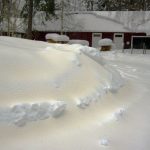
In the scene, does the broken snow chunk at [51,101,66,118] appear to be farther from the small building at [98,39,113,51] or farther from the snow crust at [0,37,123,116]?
the small building at [98,39,113,51]

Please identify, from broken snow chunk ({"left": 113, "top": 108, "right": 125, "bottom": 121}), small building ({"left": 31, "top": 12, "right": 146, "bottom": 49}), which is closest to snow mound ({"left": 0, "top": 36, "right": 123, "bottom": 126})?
broken snow chunk ({"left": 113, "top": 108, "right": 125, "bottom": 121})

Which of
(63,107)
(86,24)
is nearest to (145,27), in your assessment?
(86,24)

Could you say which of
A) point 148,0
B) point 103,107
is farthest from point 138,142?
point 148,0

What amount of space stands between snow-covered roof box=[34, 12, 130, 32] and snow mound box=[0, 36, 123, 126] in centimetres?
3280

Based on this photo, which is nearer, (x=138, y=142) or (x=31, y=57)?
(x=138, y=142)

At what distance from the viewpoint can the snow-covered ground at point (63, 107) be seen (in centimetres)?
626

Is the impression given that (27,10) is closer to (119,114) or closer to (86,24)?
(86,24)

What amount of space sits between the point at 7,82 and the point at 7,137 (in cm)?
110

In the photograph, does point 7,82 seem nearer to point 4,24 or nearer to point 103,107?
point 103,107

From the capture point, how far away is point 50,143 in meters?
6.14

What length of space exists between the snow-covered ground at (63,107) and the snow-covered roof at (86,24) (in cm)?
3319

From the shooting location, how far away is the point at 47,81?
747cm

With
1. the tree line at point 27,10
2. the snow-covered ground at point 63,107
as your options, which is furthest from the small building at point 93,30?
the snow-covered ground at point 63,107

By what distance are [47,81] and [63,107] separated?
2.31 ft
